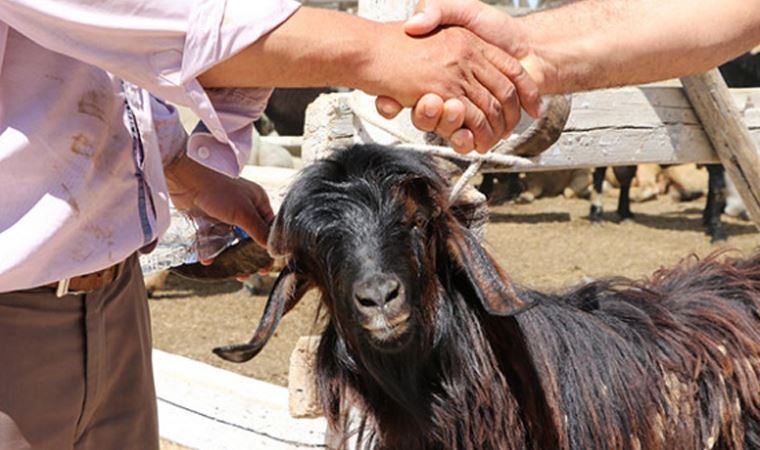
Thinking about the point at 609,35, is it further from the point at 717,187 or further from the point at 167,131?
the point at 717,187

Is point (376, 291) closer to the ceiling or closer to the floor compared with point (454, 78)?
closer to the floor

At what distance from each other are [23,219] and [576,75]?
1.11 metres

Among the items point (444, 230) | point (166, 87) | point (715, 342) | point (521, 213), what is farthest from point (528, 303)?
point (521, 213)

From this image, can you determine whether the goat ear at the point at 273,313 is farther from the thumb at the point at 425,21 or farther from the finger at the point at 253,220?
the thumb at the point at 425,21

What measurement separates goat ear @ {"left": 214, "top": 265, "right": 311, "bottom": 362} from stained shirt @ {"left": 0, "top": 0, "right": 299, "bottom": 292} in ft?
1.34

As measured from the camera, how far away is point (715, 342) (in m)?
2.98

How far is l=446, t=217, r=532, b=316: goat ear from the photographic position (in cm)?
252

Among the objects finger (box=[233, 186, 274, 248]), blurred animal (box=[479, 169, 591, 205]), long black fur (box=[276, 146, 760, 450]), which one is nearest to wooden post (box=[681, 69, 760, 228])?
long black fur (box=[276, 146, 760, 450])

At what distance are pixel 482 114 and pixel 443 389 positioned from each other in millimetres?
769

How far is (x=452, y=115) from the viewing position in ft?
7.05

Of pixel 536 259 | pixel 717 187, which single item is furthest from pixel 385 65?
pixel 717 187

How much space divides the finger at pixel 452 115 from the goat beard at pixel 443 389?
1.95 ft

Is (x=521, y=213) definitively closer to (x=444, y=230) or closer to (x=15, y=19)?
(x=444, y=230)

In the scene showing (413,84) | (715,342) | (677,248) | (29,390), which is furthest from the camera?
(677,248)
